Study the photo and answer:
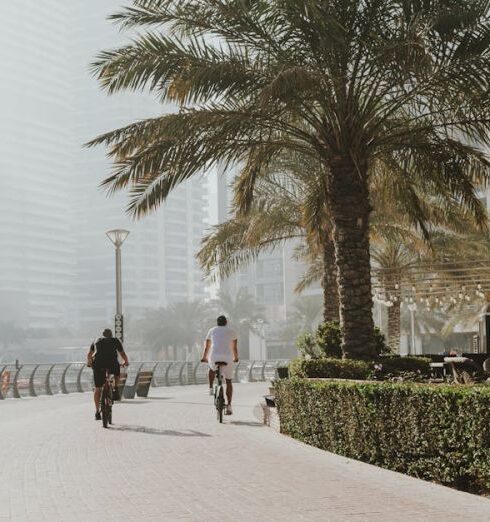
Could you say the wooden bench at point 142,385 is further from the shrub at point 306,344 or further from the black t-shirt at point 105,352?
the black t-shirt at point 105,352

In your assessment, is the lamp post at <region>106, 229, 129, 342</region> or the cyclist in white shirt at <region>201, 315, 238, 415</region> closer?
the cyclist in white shirt at <region>201, 315, 238, 415</region>

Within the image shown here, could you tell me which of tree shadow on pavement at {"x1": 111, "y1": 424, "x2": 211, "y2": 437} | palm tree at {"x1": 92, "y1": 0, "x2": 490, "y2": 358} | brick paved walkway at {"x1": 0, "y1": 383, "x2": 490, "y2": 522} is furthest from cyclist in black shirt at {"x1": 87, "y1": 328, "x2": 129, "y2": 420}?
palm tree at {"x1": 92, "y1": 0, "x2": 490, "y2": 358}

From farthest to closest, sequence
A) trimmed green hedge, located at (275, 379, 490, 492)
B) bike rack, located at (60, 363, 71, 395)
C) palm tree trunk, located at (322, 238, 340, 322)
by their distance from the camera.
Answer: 1. bike rack, located at (60, 363, 71, 395)
2. palm tree trunk, located at (322, 238, 340, 322)
3. trimmed green hedge, located at (275, 379, 490, 492)

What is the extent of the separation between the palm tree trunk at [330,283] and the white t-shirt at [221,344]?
8379 mm

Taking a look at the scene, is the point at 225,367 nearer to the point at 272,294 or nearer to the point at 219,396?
the point at 219,396

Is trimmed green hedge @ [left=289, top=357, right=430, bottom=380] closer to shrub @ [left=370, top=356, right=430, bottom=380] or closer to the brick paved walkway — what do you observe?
the brick paved walkway

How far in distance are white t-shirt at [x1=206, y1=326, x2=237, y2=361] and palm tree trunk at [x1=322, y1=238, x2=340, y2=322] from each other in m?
8.38

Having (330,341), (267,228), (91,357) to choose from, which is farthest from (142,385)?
(91,357)

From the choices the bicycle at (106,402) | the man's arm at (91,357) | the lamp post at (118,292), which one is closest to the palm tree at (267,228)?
the lamp post at (118,292)

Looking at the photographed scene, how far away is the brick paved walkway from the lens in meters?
6.43

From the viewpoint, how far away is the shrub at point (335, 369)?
529 inches

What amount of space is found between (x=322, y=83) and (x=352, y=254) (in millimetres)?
2634

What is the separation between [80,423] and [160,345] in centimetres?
11102

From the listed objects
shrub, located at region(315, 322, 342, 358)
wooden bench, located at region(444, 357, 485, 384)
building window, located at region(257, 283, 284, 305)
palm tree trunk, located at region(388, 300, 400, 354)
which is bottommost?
wooden bench, located at region(444, 357, 485, 384)
